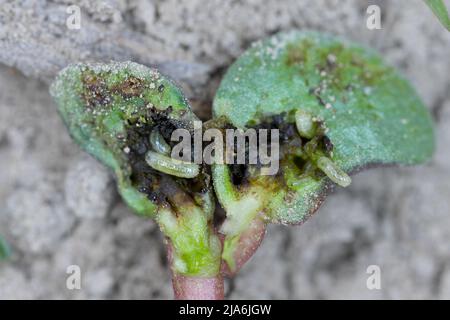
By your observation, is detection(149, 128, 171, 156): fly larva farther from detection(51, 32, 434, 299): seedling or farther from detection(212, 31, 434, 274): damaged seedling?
detection(212, 31, 434, 274): damaged seedling

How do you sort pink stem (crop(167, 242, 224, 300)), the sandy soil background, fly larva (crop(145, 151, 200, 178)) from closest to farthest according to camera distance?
fly larva (crop(145, 151, 200, 178)) → pink stem (crop(167, 242, 224, 300)) → the sandy soil background

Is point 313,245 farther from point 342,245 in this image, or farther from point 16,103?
point 16,103

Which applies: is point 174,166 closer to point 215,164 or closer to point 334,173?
point 215,164

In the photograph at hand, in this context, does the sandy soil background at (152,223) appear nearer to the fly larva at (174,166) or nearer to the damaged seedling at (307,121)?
the damaged seedling at (307,121)

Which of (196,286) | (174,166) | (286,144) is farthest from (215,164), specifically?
(196,286)

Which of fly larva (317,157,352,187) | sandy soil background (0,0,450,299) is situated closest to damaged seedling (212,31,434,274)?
Answer: fly larva (317,157,352,187)

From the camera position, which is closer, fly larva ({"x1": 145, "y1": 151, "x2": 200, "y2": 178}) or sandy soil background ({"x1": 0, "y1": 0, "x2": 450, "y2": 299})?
fly larva ({"x1": 145, "y1": 151, "x2": 200, "y2": 178})

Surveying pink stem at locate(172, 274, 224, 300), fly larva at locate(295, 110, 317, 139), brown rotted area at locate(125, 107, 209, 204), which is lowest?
pink stem at locate(172, 274, 224, 300)

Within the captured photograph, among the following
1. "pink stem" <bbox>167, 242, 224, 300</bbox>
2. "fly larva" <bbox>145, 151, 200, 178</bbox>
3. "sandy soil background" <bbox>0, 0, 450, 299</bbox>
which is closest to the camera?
"fly larva" <bbox>145, 151, 200, 178</bbox>
